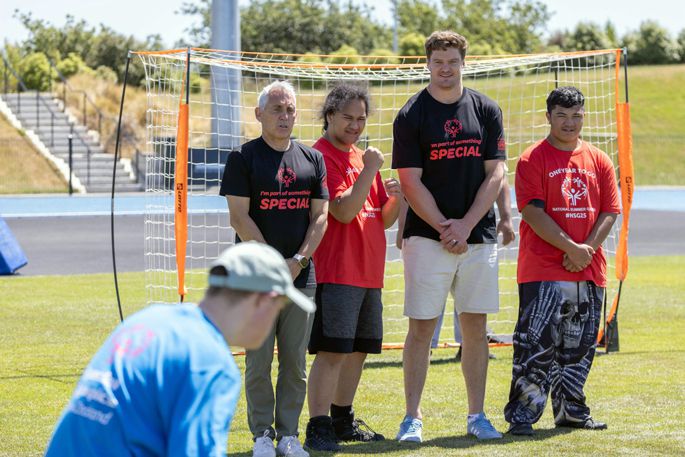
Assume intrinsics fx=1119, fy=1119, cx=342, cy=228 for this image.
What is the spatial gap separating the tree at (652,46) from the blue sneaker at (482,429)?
182 ft

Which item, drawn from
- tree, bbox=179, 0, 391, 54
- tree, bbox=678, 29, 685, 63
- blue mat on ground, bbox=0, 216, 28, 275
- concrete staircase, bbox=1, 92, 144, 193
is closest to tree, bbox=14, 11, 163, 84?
tree, bbox=179, 0, 391, 54

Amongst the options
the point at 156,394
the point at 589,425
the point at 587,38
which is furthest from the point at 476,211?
the point at 587,38

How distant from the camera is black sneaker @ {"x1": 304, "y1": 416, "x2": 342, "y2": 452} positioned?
5797mm

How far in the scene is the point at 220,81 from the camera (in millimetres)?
16297

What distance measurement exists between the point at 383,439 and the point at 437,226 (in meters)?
1.19

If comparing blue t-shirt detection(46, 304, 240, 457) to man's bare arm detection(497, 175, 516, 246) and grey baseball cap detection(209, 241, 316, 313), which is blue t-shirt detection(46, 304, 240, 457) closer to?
grey baseball cap detection(209, 241, 316, 313)

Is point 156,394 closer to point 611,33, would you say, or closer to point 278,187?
point 278,187

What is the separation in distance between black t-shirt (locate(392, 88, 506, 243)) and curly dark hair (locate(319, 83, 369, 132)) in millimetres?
241

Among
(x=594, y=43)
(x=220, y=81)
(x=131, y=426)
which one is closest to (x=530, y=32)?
(x=594, y=43)

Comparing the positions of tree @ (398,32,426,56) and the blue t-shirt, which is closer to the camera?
the blue t-shirt

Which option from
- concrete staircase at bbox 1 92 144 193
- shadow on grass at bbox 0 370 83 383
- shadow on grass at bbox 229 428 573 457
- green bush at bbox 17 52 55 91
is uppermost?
green bush at bbox 17 52 55 91

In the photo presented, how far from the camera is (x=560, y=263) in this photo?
6250mm

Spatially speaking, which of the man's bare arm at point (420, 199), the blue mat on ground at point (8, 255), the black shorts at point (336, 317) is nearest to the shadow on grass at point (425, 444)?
the black shorts at point (336, 317)

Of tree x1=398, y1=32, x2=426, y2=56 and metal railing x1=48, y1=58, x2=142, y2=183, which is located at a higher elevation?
tree x1=398, y1=32, x2=426, y2=56
